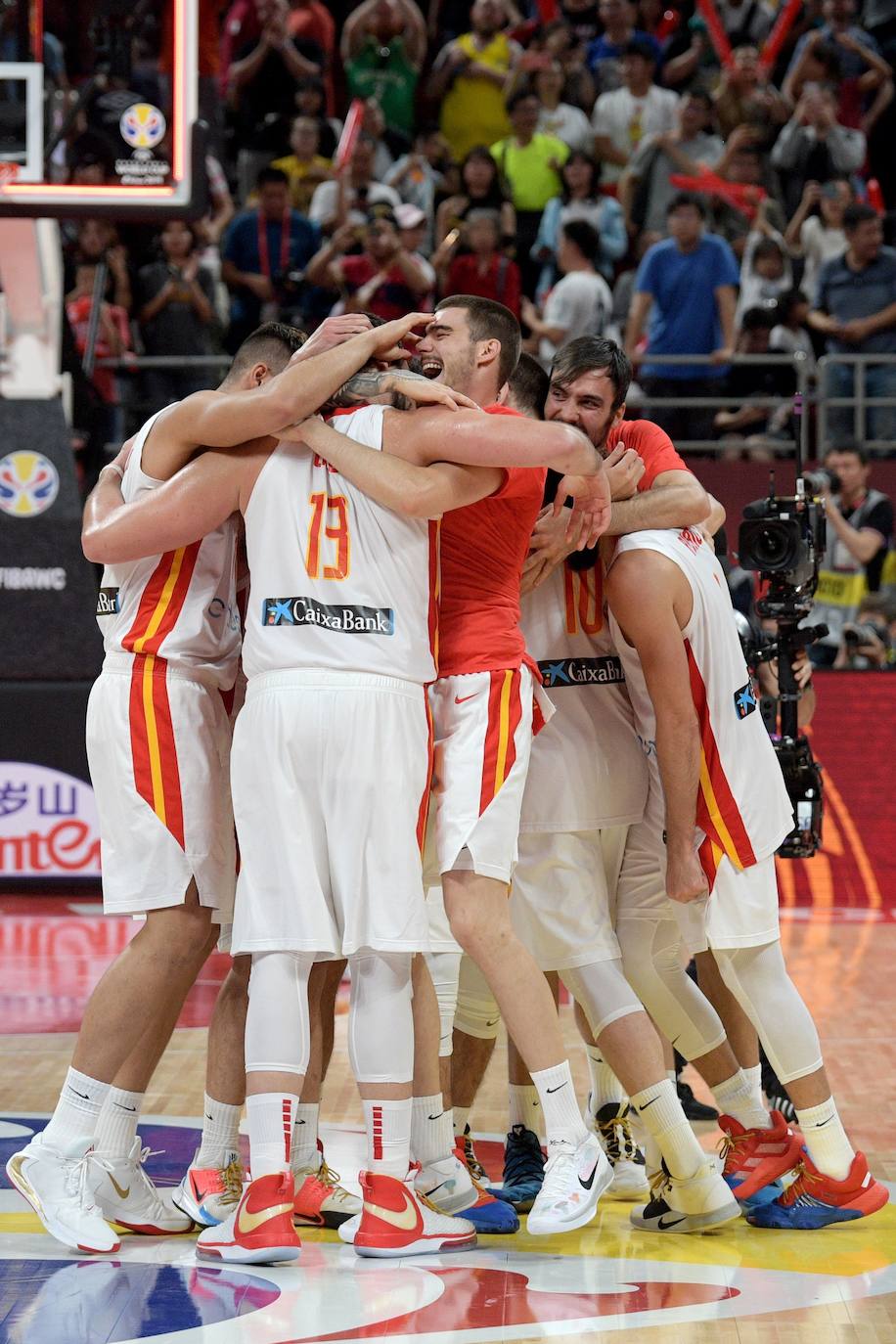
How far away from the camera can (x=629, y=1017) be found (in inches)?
180

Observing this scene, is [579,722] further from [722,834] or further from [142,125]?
[142,125]

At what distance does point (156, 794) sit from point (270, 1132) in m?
0.91

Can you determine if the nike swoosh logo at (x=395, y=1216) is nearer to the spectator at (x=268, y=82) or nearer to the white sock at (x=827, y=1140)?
the white sock at (x=827, y=1140)

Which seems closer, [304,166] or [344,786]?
[344,786]

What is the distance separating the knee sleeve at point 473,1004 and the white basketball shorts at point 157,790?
0.83 meters

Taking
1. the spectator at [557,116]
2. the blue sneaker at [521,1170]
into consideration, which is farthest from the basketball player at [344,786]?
the spectator at [557,116]

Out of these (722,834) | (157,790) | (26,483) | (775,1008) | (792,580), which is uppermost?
(792,580)

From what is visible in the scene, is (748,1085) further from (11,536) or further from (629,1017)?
(11,536)

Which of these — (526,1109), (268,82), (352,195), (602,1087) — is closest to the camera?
(526,1109)

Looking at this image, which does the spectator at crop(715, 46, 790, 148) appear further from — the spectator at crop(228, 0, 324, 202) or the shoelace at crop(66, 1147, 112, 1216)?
the shoelace at crop(66, 1147, 112, 1216)

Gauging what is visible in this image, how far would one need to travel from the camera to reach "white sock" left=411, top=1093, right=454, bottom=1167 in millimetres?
4551

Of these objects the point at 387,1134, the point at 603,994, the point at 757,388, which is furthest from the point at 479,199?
the point at 387,1134

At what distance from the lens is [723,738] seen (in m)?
4.75

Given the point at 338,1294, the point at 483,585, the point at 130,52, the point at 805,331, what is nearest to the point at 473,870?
the point at 483,585
